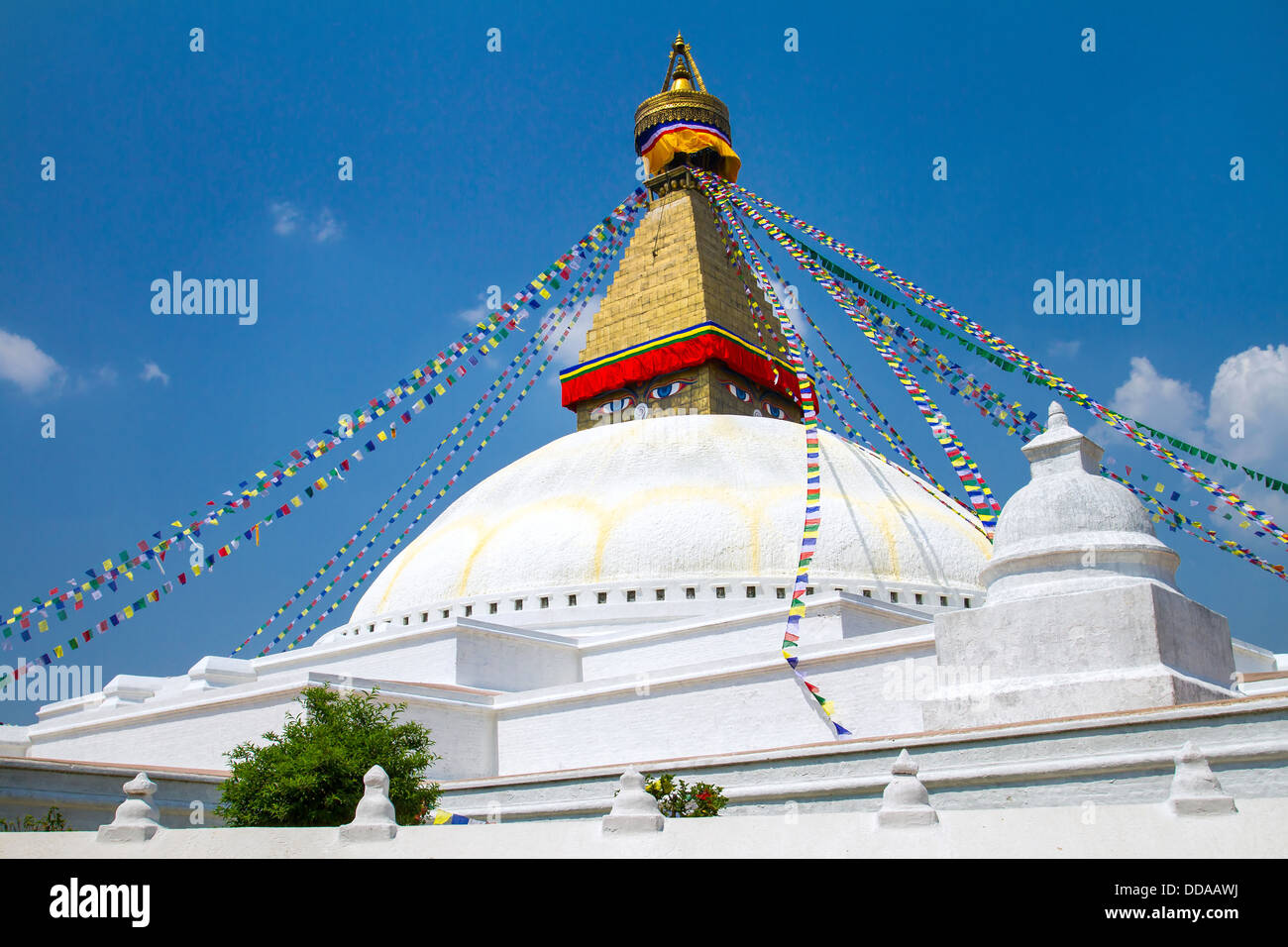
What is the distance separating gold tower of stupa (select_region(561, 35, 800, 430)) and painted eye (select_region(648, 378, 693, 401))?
2 centimetres

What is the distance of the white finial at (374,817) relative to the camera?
5.45 meters

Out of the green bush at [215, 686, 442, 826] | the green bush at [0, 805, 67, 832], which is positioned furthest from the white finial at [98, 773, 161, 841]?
the green bush at [0, 805, 67, 832]

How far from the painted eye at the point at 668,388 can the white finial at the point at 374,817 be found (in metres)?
17.5

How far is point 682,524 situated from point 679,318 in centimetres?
772

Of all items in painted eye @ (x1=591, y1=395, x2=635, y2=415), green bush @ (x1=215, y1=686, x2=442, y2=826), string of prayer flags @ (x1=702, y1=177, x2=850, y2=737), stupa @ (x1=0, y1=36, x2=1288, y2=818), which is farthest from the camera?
painted eye @ (x1=591, y1=395, x2=635, y2=415)

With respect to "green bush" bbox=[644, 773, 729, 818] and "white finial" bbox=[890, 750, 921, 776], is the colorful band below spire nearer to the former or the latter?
"green bush" bbox=[644, 773, 729, 818]

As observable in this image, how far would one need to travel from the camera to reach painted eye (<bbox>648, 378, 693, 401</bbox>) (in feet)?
74.9

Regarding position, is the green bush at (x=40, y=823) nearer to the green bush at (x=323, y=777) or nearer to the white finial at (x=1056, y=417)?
the green bush at (x=323, y=777)

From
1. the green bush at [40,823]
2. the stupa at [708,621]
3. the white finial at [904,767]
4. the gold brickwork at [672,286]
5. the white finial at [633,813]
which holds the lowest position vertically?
the green bush at [40,823]

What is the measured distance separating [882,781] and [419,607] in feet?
34.8

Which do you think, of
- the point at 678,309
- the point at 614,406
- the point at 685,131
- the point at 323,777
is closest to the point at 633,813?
the point at 323,777

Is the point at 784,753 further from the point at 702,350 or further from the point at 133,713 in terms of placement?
the point at 702,350

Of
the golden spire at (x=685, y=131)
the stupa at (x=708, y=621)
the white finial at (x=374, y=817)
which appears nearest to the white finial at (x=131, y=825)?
the white finial at (x=374, y=817)
